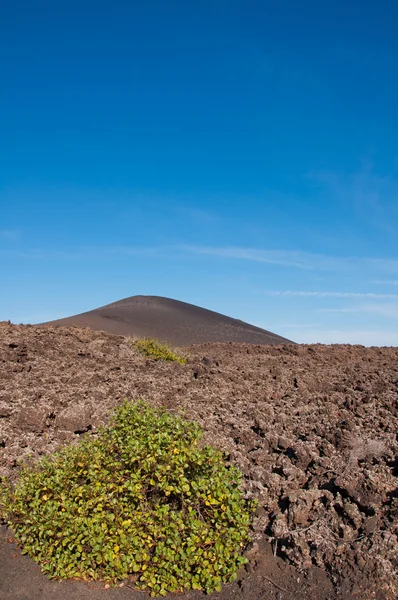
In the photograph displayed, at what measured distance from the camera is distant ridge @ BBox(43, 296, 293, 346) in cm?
2764

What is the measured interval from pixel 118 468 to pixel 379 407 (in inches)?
199

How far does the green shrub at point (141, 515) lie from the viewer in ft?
15.4

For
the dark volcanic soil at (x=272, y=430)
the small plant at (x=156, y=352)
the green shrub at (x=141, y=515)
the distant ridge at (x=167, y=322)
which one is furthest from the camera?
the distant ridge at (x=167, y=322)

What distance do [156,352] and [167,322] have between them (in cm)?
1774

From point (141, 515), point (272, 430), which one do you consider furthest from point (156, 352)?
point (141, 515)

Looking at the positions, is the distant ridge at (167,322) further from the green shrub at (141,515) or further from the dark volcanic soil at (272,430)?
the green shrub at (141,515)

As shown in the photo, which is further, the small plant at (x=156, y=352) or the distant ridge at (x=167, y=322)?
the distant ridge at (x=167, y=322)

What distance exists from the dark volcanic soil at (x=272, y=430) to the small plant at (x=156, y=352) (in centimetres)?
34

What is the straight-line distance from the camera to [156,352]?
12.9 m

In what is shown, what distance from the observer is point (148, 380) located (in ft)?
34.3

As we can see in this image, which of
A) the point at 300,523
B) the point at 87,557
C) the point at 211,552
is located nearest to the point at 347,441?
the point at 300,523

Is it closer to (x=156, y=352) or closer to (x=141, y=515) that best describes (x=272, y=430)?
(x=141, y=515)

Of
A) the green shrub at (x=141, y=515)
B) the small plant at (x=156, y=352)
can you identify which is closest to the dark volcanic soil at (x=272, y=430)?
the green shrub at (x=141, y=515)

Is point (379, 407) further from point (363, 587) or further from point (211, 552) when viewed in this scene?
point (211, 552)
